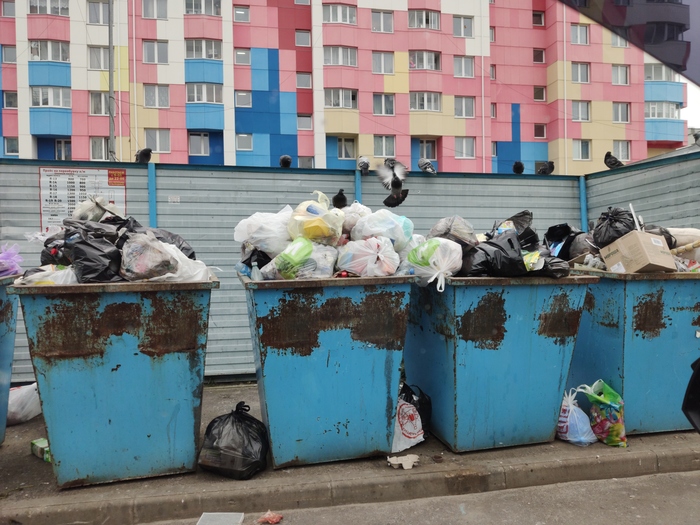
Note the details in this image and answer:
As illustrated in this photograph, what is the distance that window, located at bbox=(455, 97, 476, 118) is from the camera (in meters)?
29.1

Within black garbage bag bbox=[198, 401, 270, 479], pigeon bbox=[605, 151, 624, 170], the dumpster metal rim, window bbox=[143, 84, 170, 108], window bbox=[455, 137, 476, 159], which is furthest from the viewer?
window bbox=[455, 137, 476, 159]

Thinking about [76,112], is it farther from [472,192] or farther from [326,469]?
[326,469]

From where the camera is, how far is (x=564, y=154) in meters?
30.2

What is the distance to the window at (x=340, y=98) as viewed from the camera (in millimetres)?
27312

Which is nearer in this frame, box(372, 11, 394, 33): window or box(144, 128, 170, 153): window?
box(144, 128, 170, 153): window

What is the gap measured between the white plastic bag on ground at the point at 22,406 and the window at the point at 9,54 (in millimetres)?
Answer: 26203


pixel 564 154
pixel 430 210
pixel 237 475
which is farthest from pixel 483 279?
pixel 564 154

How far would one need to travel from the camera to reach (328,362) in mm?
3432

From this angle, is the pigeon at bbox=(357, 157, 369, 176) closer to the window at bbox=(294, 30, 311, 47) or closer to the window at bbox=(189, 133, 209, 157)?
the window at bbox=(189, 133, 209, 157)

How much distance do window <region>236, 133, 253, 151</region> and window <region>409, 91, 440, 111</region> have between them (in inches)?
335

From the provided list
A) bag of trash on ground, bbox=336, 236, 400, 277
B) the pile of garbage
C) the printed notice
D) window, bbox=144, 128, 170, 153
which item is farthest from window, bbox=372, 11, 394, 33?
the pile of garbage

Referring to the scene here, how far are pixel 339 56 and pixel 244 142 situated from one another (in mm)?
6485

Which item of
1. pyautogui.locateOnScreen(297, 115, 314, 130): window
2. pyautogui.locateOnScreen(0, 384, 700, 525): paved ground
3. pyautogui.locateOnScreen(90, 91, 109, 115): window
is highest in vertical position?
pyautogui.locateOnScreen(90, 91, 109, 115): window

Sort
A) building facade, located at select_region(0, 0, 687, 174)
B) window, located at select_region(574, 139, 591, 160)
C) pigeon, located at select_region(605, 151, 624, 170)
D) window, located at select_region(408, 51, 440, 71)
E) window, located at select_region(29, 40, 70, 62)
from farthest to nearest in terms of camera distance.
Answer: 1. window, located at select_region(574, 139, 591, 160)
2. window, located at select_region(408, 51, 440, 71)
3. building facade, located at select_region(0, 0, 687, 174)
4. window, located at select_region(29, 40, 70, 62)
5. pigeon, located at select_region(605, 151, 624, 170)
